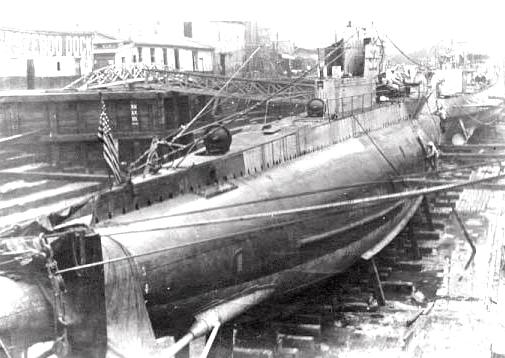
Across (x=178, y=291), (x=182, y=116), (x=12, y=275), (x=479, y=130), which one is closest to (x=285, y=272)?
(x=178, y=291)

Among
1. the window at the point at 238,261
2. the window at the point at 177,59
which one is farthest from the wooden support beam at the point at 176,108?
the window at the point at 177,59

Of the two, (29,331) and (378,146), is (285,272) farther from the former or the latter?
(378,146)

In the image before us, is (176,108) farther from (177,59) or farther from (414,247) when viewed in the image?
(177,59)

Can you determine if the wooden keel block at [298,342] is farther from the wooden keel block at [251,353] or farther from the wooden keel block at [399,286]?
the wooden keel block at [399,286]

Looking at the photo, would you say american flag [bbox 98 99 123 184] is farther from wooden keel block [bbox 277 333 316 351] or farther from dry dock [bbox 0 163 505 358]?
wooden keel block [bbox 277 333 316 351]

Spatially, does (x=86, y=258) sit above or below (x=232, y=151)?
below

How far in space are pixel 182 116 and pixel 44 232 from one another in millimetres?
19328

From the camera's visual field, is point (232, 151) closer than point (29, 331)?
No

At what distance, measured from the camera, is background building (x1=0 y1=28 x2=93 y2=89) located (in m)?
32.1

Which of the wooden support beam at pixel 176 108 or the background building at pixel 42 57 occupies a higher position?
the background building at pixel 42 57

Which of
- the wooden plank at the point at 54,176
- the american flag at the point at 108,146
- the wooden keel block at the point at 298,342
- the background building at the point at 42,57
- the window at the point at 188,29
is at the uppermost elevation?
the window at the point at 188,29

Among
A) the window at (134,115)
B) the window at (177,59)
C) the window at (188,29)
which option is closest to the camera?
the window at (134,115)

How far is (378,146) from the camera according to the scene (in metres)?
18.2

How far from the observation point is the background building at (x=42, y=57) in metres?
32.1
